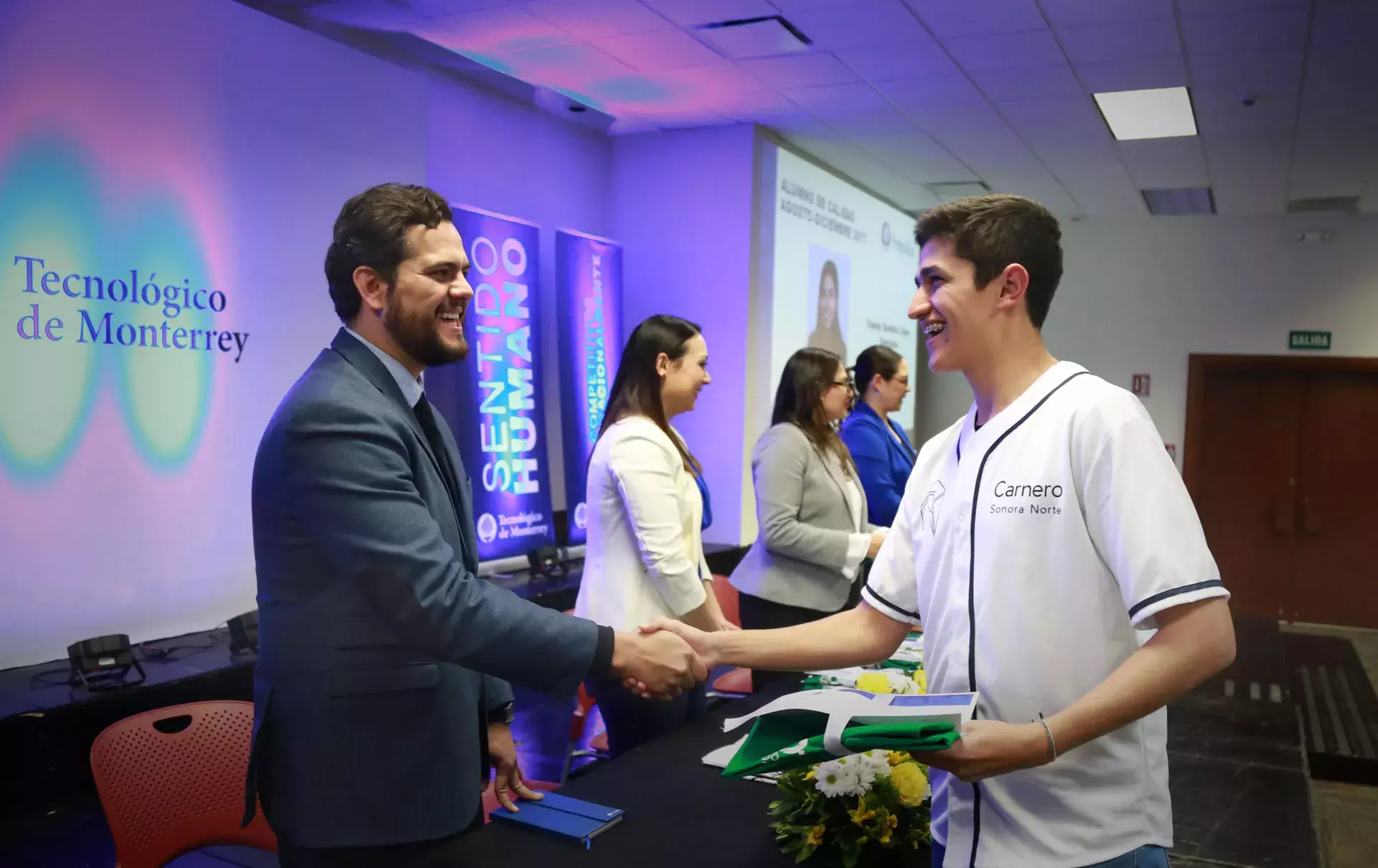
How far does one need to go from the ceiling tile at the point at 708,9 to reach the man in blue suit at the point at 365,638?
9.29ft

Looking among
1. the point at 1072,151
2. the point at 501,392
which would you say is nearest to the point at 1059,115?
the point at 1072,151

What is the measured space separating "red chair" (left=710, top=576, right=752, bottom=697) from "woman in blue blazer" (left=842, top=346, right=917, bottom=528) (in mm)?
621

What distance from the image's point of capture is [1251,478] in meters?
8.41

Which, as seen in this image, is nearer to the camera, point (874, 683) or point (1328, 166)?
point (874, 683)

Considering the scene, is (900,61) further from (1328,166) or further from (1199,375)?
(1199,375)

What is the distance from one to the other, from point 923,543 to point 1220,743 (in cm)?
180

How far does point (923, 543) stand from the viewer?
1.47 metres

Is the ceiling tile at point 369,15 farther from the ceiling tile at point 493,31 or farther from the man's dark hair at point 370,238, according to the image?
the man's dark hair at point 370,238

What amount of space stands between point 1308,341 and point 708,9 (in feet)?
20.9

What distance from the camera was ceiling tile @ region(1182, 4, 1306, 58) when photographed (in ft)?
12.8

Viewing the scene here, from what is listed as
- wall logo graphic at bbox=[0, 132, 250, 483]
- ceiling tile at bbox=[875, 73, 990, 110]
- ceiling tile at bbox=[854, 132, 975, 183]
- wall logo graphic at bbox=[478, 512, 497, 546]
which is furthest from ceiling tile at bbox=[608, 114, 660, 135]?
wall logo graphic at bbox=[0, 132, 250, 483]

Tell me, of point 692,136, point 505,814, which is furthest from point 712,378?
point 505,814

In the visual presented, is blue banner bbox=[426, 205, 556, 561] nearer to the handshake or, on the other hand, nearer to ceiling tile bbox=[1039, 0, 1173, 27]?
ceiling tile bbox=[1039, 0, 1173, 27]

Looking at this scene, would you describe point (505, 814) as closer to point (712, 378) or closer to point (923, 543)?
point (923, 543)
